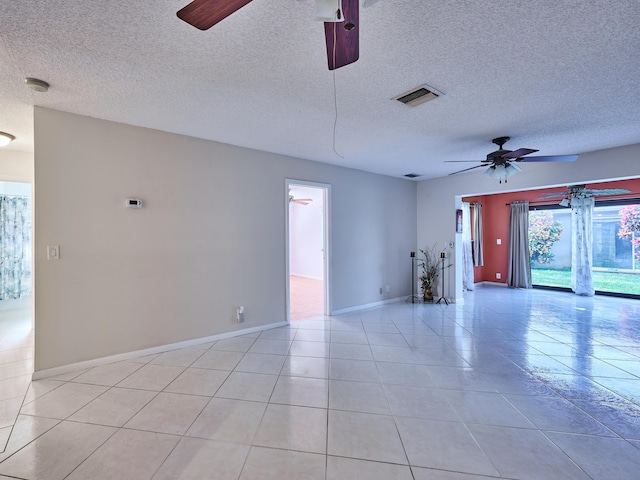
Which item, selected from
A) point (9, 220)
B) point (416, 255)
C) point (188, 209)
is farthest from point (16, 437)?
point (416, 255)

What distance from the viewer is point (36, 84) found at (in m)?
2.19

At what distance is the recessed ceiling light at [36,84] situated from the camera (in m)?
2.16

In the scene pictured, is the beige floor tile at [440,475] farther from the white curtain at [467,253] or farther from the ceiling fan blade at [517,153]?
the white curtain at [467,253]

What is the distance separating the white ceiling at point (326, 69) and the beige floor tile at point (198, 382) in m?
2.54

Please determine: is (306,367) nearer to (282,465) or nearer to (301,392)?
(301,392)

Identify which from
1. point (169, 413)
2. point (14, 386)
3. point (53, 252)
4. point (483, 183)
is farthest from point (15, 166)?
point (483, 183)

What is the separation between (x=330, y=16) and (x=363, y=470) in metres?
2.22

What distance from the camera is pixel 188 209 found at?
11.2 feet

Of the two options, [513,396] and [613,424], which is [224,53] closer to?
[513,396]

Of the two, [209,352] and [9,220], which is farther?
[9,220]

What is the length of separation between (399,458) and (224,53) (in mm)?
2756

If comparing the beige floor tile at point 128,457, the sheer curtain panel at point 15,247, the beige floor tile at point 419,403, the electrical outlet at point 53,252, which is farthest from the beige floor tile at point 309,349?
the sheer curtain panel at point 15,247

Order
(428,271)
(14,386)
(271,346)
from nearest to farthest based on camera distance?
1. (14,386)
2. (271,346)
3. (428,271)

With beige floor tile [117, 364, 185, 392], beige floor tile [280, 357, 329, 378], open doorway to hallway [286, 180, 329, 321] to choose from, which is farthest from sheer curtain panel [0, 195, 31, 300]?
beige floor tile [280, 357, 329, 378]
